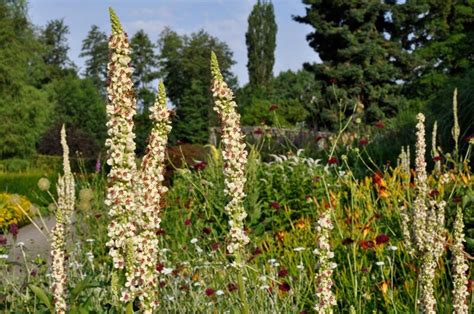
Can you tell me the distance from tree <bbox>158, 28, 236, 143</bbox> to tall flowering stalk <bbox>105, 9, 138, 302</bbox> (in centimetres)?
3734

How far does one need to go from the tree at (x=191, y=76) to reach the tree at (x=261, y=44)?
3457 mm

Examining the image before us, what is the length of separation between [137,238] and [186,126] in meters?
40.4

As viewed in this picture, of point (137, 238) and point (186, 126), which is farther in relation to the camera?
point (186, 126)

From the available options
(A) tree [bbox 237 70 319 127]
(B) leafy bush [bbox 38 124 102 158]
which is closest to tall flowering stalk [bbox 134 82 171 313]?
(A) tree [bbox 237 70 319 127]

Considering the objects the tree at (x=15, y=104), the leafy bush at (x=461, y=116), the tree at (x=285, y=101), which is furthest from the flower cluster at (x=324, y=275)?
the tree at (x=15, y=104)

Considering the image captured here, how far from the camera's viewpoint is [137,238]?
230 cm

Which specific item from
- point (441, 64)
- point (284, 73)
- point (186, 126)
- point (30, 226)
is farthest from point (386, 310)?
point (284, 73)

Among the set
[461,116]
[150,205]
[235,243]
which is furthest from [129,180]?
[461,116]

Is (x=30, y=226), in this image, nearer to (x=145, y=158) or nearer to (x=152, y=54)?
(x=145, y=158)

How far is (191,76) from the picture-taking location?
53625mm

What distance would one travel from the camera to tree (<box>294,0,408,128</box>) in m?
30.9

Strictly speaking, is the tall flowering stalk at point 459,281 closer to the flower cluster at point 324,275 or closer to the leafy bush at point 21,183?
the flower cluster at point 324,275

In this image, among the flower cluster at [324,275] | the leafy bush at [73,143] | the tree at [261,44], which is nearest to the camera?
the flower cluster at [324,275]

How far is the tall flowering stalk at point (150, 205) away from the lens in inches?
90.0
